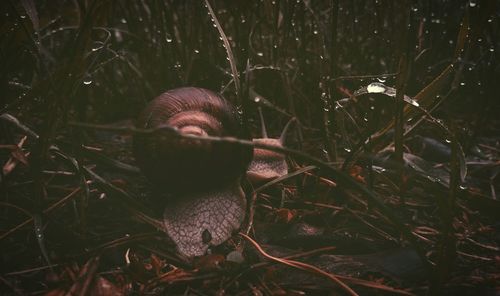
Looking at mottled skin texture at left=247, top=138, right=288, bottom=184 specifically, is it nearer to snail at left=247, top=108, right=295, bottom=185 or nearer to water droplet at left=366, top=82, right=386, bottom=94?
snail at left=247, top=108, right=295, bottom=185

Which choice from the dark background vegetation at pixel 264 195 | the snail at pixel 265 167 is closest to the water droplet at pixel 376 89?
the dark background vegetation at pixel 264 195

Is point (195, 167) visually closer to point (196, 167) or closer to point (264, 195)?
point (196, 167)

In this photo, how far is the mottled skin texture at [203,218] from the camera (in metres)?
1.08

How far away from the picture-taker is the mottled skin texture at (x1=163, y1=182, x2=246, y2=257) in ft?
3.53

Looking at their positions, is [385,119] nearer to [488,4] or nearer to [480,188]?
[480,188]

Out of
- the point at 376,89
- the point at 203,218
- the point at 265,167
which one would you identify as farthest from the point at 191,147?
the point at 376,89

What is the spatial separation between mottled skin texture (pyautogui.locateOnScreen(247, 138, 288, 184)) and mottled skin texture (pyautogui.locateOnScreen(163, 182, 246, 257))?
96mm

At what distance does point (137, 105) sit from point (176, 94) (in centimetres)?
73

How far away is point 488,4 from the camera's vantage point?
1.07 meters

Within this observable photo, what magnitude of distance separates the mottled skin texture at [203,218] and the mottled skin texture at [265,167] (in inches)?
3.8

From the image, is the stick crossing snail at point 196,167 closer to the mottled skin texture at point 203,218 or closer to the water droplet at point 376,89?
the mottled skin texture at point 203,218

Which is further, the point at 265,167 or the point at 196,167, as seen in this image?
the point at 265,167

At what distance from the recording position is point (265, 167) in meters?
1.36

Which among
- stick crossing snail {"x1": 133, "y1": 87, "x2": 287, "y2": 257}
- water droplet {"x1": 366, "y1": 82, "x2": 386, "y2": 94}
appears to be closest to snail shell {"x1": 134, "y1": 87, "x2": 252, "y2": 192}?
stick crossing snail {"x1": 133, "y1": 87, "x2": 287, "y2": 257}
